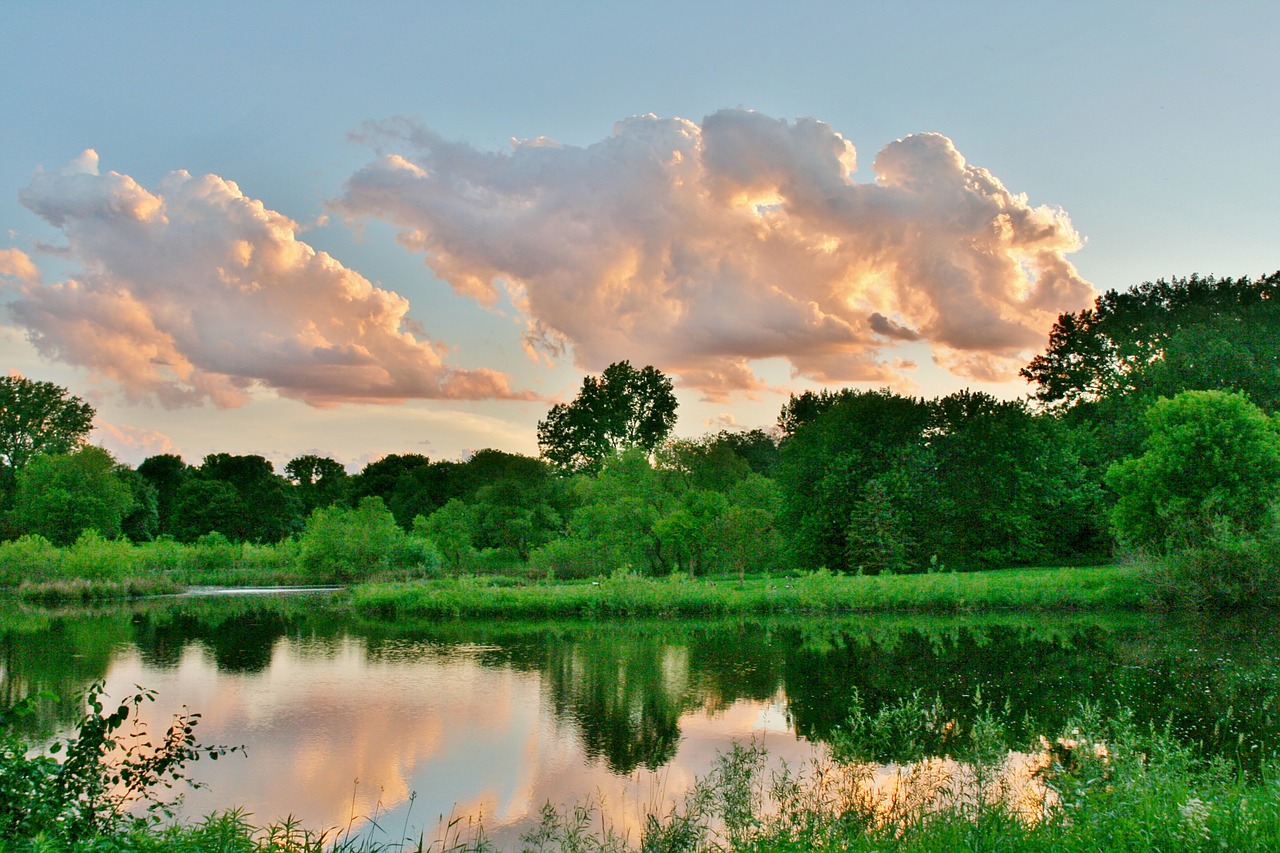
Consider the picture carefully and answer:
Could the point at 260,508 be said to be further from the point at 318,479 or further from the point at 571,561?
the point at 571,561

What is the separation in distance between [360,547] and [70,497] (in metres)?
22.8

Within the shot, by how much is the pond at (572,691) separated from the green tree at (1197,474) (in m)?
4.45

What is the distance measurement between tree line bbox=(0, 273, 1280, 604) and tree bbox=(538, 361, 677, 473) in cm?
1353

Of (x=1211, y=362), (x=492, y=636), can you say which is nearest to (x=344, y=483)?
(x=492, y=636)

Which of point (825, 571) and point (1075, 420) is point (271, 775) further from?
point (1075, 420)

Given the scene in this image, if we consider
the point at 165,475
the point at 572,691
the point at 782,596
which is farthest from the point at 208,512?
the point at 572,691

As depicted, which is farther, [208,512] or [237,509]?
[237,509]

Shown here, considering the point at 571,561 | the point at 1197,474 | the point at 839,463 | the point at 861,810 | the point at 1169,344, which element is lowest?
the point at 861,810

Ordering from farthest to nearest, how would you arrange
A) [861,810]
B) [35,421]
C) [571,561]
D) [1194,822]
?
[35,421] → [571,561] → [861,810] → [1194,822]

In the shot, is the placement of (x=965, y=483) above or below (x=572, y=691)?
above

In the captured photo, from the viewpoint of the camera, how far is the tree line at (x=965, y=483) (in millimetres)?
31844

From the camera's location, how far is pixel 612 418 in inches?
3022

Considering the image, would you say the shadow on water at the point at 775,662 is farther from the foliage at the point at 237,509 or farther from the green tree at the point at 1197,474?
the foliage at the point at 237,509

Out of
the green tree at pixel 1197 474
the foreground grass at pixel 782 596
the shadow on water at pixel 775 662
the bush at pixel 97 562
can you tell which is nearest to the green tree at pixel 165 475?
the bush at pixel 97 562
